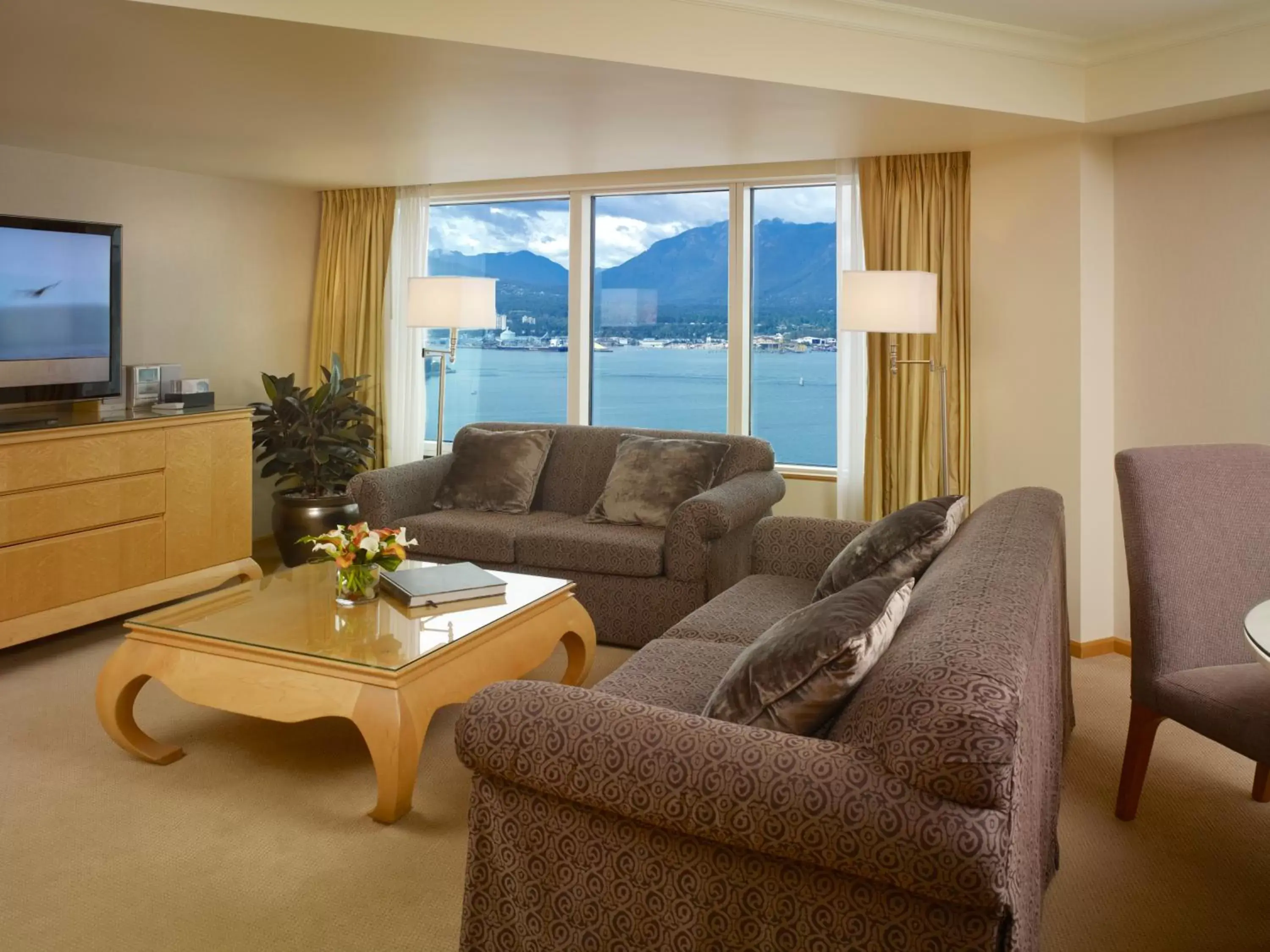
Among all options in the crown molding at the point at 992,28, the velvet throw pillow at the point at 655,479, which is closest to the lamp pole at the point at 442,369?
the velvet throw pillow at the point at 655,479

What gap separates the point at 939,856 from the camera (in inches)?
56.1

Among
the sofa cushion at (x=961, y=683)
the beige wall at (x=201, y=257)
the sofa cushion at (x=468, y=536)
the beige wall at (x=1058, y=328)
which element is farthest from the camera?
the beige wall at (x=201, y=257)

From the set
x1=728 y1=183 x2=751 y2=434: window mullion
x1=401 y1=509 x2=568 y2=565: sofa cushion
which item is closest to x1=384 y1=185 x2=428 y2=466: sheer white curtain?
x1=401 y1=509 x2=568 y2=565: sofa cushion

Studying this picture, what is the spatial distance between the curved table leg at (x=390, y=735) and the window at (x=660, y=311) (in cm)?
323

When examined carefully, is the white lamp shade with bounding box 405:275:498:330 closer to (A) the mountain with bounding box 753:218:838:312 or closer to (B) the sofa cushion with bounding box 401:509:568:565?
(B) the sofa cushion with bounding box 401:509:568:565

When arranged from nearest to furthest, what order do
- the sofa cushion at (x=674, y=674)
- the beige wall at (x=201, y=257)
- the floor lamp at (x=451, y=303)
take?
the sofa cushion at (x=674, y=674)
the beige wall at (x=201, y=257)
the floor lamp at (x=451, y=303)

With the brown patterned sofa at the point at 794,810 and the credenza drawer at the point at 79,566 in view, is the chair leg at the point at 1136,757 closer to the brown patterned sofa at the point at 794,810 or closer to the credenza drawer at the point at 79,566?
the brown patterned sofa at the point at 794,810

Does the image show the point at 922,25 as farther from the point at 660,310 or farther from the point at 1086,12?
the point at 660,310

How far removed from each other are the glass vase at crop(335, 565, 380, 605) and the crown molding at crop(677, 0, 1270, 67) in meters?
2.19

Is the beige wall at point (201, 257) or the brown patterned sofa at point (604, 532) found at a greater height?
the beige wall at point (201, 257)

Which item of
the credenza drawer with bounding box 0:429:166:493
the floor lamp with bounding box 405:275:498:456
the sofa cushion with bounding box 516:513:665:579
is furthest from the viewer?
the floor lamp with bounding box 405:275:498:456

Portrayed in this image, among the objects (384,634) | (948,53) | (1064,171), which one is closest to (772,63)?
(948,53)

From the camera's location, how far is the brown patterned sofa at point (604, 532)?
4.22m

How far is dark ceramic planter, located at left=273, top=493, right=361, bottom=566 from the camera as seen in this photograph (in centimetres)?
562
